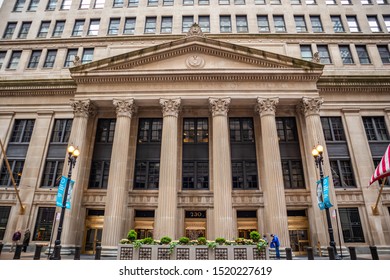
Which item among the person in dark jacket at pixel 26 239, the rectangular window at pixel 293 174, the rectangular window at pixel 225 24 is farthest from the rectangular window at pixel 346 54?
the person in dark jacket at pixel 26 239

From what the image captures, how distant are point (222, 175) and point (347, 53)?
22004 millimetres

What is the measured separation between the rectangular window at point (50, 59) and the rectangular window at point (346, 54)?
34.4m

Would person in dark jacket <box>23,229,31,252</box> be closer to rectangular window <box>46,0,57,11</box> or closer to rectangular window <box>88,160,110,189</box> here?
rectangular window <box>88,160,110,189</box>

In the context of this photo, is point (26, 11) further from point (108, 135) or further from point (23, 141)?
point (108, 135)

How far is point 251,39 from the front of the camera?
95.2 feet

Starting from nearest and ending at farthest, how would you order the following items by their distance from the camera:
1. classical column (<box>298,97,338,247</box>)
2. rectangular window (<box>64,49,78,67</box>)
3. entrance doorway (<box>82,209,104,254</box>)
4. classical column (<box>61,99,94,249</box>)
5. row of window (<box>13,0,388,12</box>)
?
classical column (<box>298,97,338,247</box>)
classical column (<box>61,99,94,249</box>)
entrance doorway (<box>82,209,104,254</box>)
rectangular window (<box>64,49,78,67</box>)
row of window (<box>13,0,388,12</box>)

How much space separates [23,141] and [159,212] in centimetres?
1797

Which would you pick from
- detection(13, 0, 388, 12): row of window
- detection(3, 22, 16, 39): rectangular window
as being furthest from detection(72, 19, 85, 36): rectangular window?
detection(3, 22, 16, 39): rectangular window

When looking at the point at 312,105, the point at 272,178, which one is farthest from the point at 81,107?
the point at 312,105

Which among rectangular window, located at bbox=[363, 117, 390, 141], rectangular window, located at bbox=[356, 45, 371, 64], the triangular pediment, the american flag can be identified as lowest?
the american flag

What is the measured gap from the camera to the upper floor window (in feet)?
81.6

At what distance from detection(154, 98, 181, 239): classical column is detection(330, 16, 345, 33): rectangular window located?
22797mm

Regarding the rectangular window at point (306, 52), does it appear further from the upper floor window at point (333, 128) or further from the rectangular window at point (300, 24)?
the upper floor window at point (333, 128)

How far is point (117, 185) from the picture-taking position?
806 inches
